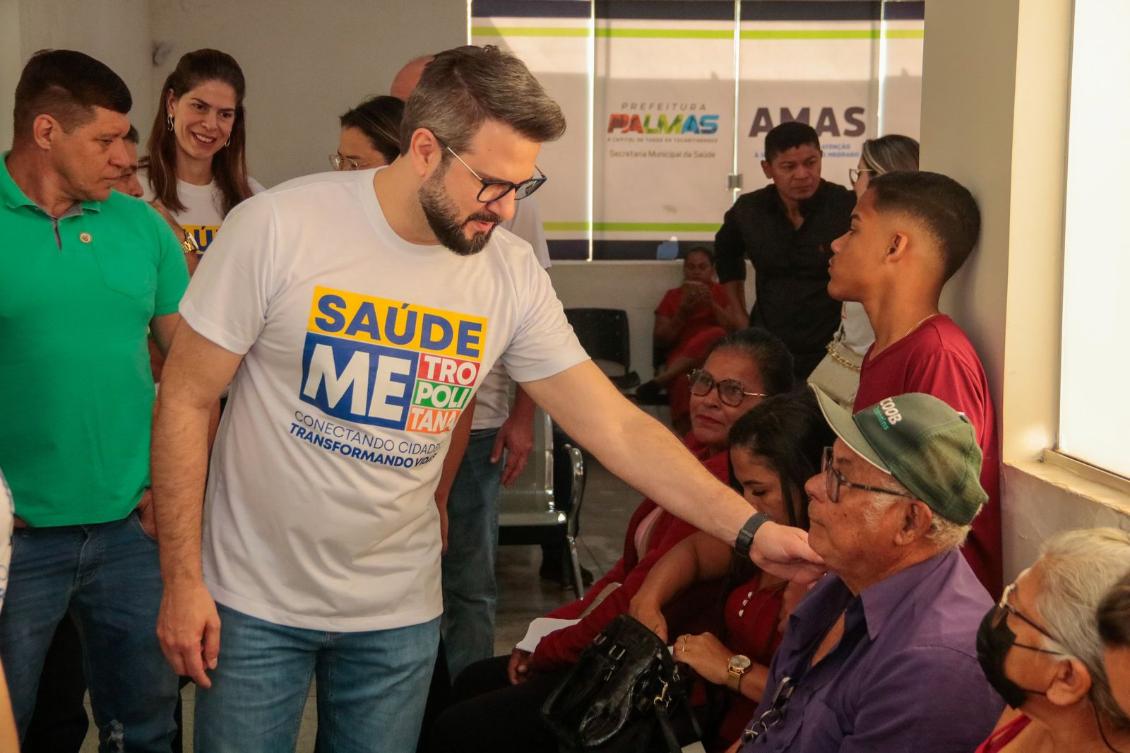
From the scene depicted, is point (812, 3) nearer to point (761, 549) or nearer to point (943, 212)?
point (943, 212)

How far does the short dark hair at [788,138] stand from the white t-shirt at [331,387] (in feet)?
9.86

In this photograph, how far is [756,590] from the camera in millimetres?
2684

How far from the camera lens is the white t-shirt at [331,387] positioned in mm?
2002

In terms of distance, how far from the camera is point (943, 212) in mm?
2752

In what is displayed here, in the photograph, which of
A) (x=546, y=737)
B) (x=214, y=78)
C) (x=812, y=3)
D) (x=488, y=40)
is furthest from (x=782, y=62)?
(x=546, y=737)

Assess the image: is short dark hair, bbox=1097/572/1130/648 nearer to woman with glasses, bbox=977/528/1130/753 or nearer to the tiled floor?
woman with glasses, bbox=977/528/1130/753

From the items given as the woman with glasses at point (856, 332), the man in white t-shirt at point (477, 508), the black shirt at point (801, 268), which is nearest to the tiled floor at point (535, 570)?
the man in white t-shirt at point (477, 508)

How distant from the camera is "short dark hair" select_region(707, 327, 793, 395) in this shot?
3.22 metres

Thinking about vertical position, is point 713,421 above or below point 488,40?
below

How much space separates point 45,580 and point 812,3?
325 inches

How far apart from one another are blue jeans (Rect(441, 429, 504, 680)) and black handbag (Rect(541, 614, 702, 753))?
3.52 feet

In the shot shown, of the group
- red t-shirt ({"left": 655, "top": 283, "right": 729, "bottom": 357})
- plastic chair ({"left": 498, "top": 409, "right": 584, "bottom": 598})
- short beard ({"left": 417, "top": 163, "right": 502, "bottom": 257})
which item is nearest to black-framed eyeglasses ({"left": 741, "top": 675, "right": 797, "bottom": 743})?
short beard ({"left": 417, "top": 163, "right": 502, "bottom": 257})

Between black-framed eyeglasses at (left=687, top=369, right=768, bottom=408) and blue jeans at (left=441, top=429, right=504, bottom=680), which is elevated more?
black-framed eyeglasses at (left=687, top=369, right=768, bottom=408)

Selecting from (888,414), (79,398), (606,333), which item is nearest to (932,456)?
(888,414)
